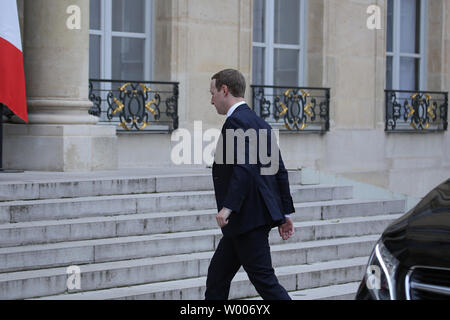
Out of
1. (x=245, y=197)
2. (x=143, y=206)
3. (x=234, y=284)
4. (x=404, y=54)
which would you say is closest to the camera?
(x=245, y=197)

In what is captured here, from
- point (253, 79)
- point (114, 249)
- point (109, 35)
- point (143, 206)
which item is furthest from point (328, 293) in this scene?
point (253, 79)

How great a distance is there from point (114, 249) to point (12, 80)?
2894 millimetres

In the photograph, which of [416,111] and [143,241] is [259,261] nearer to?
[143,241]

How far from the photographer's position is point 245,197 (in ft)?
18.2

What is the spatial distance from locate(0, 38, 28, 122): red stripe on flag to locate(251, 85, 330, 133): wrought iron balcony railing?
4359 millimetres

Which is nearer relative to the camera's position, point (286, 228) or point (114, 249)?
point (286, 228)

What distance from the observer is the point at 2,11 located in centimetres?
969

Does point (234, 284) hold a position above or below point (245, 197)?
below

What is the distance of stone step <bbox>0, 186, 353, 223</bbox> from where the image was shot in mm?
8031

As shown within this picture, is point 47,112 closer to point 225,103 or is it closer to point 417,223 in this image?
point 225,103

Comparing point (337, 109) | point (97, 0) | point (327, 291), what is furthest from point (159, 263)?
point (337, 109)

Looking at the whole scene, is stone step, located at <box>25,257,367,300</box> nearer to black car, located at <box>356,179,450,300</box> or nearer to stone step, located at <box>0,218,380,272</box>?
stone step, located at <box>0,218,380,272</box>

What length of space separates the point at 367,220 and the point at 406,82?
6576mm

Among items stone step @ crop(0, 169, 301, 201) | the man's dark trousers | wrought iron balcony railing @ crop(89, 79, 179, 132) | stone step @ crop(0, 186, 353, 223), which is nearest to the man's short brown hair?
the man's dark trousers
